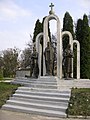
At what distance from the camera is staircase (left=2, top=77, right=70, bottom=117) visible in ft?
31.0

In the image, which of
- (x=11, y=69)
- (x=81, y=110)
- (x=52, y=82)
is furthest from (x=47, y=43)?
(x=11, y=69)

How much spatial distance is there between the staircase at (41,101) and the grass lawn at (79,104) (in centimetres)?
23

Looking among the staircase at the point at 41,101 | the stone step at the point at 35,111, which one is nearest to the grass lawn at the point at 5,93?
the staircase at the point at 41,101

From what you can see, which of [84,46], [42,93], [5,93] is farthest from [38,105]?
[84,46]

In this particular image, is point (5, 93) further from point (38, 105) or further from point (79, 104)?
point (79, 104)

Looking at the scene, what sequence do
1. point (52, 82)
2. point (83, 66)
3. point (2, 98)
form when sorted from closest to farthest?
1. point (2, 98)
2. point (52, 82)
3. point (83, 66)

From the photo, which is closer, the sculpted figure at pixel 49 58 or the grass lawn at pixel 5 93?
the grass lawn at pixel 5 93

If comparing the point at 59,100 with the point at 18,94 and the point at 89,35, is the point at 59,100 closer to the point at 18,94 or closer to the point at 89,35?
the point at 18,94

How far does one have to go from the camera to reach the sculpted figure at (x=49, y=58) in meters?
15.6

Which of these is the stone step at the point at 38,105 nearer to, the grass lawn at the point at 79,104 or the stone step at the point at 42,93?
the grass lawn at the point at 79,104

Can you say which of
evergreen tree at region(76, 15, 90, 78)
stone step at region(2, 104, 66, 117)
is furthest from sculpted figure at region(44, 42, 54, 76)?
stone step at region(2, 104, 66, 117)

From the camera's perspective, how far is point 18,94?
1155 cm

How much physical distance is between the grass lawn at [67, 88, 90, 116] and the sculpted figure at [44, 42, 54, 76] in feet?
17.5

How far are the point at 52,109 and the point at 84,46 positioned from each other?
12.4m
